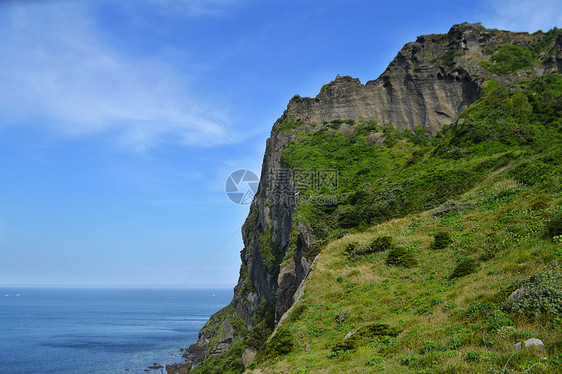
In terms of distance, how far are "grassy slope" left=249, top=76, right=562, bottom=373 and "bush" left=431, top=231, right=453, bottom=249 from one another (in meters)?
0.54

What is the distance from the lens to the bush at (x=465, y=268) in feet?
61.8

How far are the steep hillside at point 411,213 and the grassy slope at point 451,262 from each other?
0.10 meters

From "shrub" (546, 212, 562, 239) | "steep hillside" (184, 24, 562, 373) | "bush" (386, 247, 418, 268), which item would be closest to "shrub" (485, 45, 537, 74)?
"steep hillside" (184, 24, 562, 373)

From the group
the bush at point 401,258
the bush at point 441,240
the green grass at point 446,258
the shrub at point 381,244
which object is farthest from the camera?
the shrub at point 381,244

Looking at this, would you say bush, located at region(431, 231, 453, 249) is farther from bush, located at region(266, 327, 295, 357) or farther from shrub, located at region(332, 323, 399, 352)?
bush, located at region(266, 327, 295, 357)

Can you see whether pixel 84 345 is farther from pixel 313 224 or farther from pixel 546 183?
pixel 546 183

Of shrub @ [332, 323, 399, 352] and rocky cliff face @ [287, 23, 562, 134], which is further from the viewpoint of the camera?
rocky cliff face @ [287, 23, 562, 134]

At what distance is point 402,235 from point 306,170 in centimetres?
3532

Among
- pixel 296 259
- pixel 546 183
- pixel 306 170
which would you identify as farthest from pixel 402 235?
pixel 306 170

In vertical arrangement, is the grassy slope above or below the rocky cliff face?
below

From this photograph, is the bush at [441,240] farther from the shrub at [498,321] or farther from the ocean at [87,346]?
the ocean at [87,346]

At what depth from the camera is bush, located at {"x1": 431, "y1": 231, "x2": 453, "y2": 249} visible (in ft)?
79.3

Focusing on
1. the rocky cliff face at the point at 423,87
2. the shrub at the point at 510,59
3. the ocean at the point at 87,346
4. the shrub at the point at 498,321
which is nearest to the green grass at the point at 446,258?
the shrub at the point at 498,321

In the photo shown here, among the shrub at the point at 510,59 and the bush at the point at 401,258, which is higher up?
the shrub at the point at 510,59
